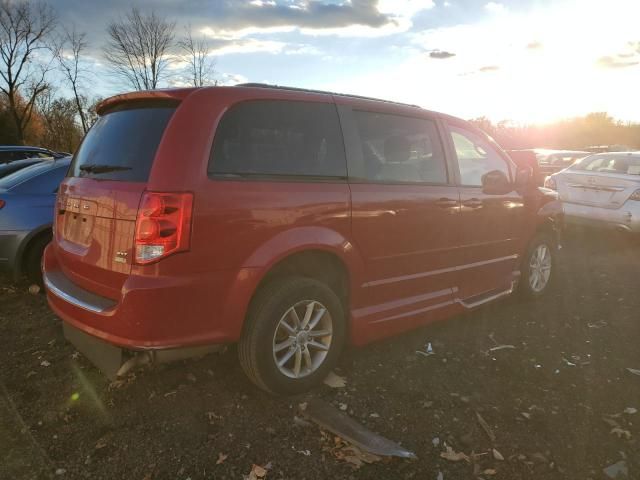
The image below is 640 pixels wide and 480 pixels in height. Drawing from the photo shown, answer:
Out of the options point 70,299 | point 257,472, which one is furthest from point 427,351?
point 70,299

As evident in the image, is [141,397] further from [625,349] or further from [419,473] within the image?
[625,349]

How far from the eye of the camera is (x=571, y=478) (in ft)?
7.77

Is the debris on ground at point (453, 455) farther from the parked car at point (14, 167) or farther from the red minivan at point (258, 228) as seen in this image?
the parked car at point (14, 167)

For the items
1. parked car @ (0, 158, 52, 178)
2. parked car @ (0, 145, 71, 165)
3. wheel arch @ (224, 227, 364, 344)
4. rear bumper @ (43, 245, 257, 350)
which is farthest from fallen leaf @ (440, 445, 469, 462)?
parked car @ (0, 145, 71, 165)

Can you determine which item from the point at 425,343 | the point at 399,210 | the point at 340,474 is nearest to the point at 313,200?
the point at 399,210

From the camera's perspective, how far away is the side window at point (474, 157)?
3967mm

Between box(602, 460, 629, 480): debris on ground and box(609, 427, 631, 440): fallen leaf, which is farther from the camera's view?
box(609, 427, 631, 440): fallen leaf

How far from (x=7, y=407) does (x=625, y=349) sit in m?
4.60

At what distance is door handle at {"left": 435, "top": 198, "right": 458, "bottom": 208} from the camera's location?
11.9ft

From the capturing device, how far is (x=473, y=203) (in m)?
3.95

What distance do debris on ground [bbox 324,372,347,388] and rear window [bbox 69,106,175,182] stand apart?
5.98 feet

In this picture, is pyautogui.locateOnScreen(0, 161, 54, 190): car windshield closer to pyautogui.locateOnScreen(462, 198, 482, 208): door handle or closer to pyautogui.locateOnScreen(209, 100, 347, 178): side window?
pyautogui.locateOnScreen(209, 100, 347, 178): side window

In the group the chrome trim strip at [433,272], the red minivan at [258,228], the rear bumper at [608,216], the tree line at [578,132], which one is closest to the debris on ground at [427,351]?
the red minivan at [258,228]

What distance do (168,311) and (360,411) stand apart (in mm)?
1347
